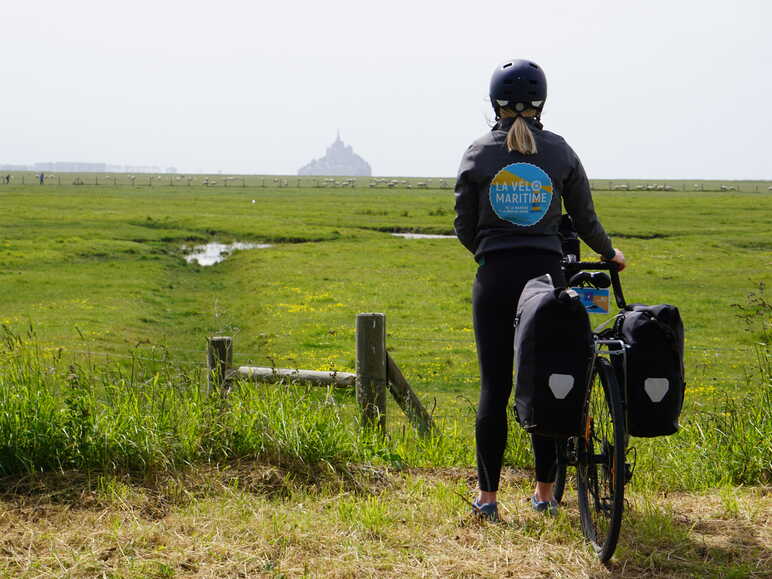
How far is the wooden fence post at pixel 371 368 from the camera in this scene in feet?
21.8

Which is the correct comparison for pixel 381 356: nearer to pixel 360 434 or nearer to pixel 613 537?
pixel 360 434

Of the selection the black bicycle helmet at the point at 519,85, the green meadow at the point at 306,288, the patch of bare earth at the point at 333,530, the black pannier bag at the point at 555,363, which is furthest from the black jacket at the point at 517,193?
the green meadow at the point at 306,288

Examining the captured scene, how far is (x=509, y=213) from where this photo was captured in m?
4.37

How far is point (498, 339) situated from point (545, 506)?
1050 mm

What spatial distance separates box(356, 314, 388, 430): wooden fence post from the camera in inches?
261

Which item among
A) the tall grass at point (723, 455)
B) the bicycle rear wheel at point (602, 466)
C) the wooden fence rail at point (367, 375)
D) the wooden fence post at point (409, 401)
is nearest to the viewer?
the bicycle rear wheel at point (602, 466)

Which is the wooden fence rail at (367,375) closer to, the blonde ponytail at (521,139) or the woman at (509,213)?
the woman at (509,213)

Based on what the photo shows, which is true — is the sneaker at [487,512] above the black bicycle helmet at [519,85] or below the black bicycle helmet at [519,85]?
below

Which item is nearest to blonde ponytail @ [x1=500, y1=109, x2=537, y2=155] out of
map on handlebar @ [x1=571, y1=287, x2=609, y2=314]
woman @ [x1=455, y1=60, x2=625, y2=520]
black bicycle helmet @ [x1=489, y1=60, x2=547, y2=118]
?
woman @ [x1=455, y1=60, x2=625, y2=520]

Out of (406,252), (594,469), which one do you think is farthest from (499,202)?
(406,252)

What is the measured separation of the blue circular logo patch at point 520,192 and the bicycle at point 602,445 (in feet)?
1.35

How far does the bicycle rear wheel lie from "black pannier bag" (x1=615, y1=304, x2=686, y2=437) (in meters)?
0.10

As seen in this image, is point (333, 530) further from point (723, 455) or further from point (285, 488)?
point (723, 455)

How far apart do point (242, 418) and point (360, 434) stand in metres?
0.90
